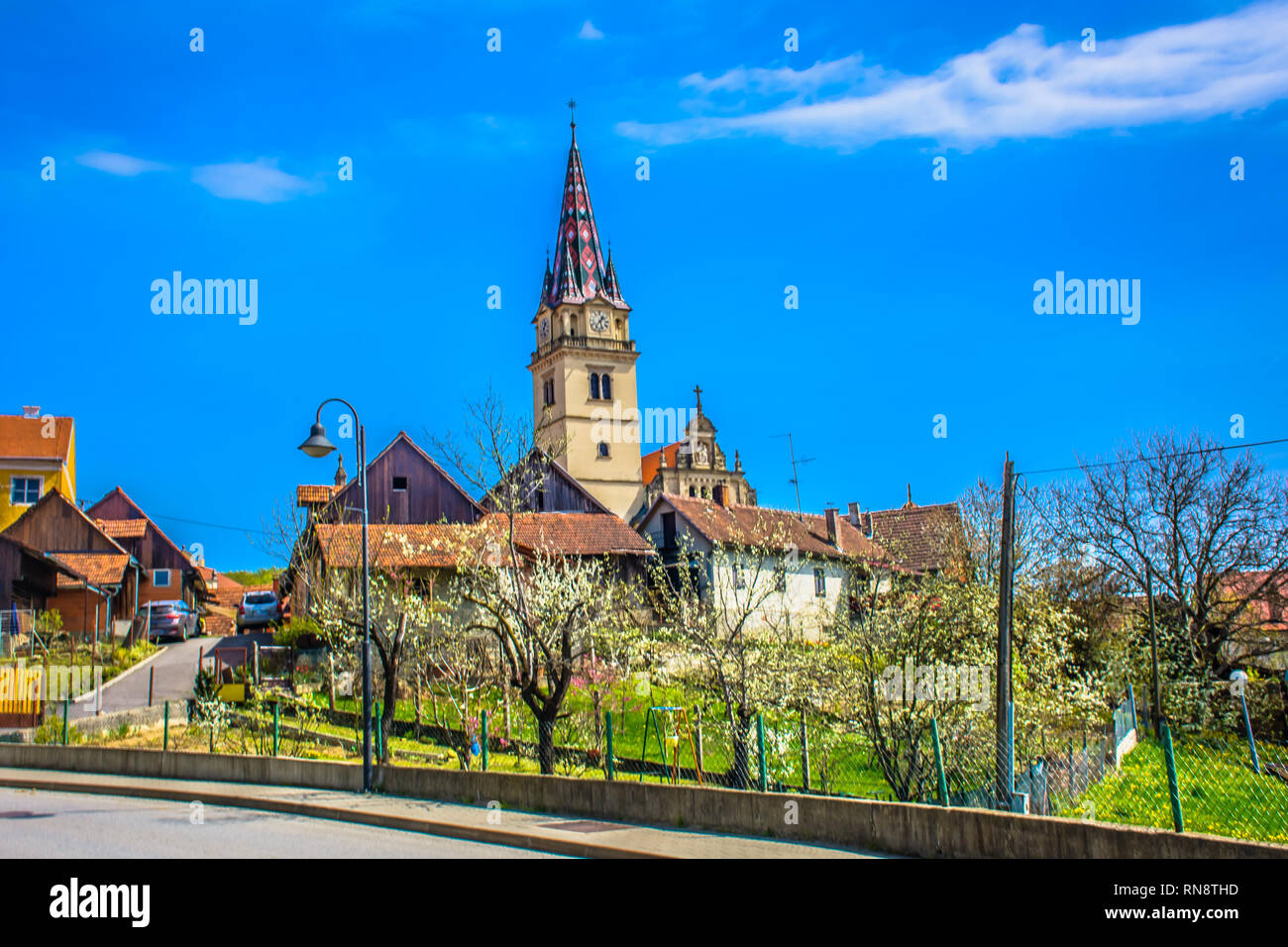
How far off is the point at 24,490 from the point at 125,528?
16.6 feet

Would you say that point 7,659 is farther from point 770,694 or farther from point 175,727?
point 770,694

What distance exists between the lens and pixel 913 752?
54.0ft

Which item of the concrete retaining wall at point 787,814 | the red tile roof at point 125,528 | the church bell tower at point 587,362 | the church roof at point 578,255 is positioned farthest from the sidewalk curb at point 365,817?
the church roof at point 578,255

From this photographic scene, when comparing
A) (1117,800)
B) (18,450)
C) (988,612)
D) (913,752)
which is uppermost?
(18,450)

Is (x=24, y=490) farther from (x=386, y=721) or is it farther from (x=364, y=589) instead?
(x=364, y=589)

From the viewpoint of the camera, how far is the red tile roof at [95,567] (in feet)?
135

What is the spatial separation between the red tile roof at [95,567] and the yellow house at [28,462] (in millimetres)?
9072

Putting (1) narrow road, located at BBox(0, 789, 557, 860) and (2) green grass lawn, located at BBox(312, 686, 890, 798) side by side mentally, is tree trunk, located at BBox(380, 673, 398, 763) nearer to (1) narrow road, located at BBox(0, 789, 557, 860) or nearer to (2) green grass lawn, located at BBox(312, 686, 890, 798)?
(2) green grass lawn, located at BBox(312, 686, 890, 798)

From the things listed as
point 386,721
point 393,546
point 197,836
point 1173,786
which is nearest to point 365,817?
point 197,836

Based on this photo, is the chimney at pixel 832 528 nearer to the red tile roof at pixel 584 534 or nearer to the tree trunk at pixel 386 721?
the red tile roof at pixel 584 534

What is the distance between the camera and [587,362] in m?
85.4

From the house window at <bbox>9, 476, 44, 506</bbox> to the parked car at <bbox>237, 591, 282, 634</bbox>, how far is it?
15179 millimetres
